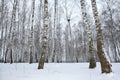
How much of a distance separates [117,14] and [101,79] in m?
31.4

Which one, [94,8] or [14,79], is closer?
[14,79]

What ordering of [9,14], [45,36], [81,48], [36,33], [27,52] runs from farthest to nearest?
[81,48] < [27,52] < [36,33] < [9,14] < [45,36]

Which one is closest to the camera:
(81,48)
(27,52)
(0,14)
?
(0,14)

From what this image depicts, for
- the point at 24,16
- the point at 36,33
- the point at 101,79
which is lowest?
the point at 101,79

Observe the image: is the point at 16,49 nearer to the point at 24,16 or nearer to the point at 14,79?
the point at 24,16

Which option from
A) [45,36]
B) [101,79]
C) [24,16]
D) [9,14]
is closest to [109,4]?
[24,16]

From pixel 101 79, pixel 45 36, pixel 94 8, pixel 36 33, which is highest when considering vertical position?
pixel 36 33

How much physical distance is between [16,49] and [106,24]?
79.2 feet

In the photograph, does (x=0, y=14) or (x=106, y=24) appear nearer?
(x=0, y=14)

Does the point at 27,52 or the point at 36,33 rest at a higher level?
the point at 36,33

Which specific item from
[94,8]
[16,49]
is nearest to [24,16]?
[16,49]

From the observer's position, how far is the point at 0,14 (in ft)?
104

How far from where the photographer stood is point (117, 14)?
3584cm

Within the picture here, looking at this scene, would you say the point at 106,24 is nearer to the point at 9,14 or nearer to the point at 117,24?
the point at 117,24
